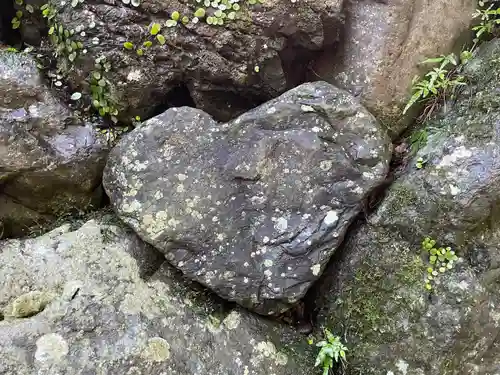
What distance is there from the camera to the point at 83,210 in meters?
3.11

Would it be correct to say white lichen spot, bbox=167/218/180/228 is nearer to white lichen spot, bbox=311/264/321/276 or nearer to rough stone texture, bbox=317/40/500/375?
white lichen spot, bbox=311/264/321/276

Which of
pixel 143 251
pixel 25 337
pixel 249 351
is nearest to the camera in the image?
pixel 25 337

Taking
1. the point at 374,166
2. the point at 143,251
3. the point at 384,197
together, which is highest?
the point at 374,166

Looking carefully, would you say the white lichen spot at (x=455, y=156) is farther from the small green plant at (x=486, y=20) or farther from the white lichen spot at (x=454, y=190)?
the small green plant at (x=486, y=20)

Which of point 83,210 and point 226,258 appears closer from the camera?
point 226,258

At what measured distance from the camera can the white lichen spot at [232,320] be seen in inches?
110

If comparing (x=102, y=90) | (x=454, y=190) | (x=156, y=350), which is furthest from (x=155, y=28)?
(x=454, y=190)

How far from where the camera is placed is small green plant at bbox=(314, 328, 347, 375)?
9.00 ft

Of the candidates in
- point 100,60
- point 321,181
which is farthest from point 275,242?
point 100,60

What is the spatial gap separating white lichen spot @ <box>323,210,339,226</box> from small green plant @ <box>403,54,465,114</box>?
88cm

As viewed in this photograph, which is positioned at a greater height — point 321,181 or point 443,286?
point 321,181

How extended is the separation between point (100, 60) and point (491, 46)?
2.47 meters

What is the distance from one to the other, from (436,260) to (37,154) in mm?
2395

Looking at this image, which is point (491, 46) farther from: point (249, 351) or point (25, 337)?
point (25, 337)
